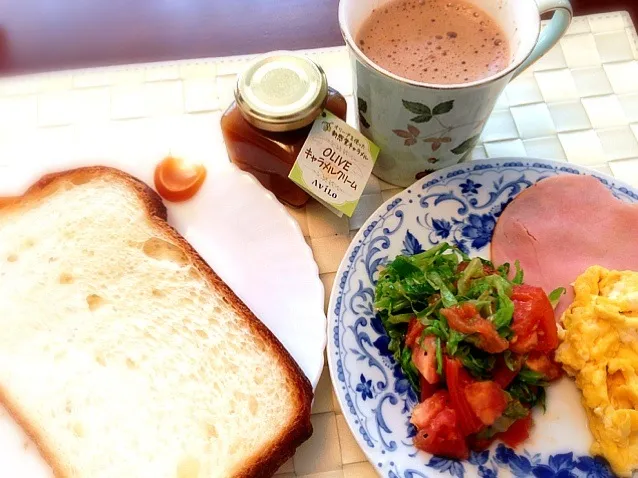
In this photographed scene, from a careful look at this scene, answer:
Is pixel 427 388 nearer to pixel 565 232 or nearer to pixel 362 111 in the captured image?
pixel 565 232

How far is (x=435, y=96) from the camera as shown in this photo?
56.3 inches

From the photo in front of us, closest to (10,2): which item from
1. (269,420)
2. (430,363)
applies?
(269,420)

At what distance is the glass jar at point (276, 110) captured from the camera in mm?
1553

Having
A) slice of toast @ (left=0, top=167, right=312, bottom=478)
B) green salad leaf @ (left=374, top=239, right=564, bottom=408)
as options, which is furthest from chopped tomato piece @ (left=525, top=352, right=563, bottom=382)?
slice of toast @ (left=0, top=167, right=312, bottom=478)

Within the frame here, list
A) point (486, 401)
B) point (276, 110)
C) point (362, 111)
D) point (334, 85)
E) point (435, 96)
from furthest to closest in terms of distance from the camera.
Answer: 1. point (334, 85)
2. point (362, 111)
3. point (276, 110)
4. point (435, 96)
5. point (486, 401)

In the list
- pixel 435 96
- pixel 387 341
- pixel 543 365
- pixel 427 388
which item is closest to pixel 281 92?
pixel 435 96

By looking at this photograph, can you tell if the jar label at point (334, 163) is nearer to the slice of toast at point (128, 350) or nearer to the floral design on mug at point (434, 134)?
the floral design on mug at point (434, 134)

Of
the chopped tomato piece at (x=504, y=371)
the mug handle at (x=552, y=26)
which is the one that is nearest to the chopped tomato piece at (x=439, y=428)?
the chopped tomato piece at (x=504, y=371)

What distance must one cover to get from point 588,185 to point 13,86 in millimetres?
1738

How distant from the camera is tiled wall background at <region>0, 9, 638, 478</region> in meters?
1.79

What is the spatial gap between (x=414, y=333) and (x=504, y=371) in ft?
0.69

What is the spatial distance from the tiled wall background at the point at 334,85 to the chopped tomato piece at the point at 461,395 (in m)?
0.47

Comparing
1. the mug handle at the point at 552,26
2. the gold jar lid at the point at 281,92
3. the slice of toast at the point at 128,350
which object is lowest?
the slice of toast at the point at 128,350

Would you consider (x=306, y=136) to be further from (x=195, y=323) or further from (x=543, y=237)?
(x=543, y=237)
